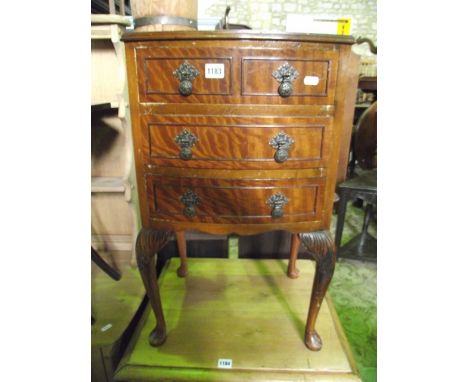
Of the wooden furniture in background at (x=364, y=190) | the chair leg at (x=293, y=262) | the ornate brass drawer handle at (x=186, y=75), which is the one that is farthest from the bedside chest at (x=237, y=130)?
the wooden furniture in background at (x=364, y=190)

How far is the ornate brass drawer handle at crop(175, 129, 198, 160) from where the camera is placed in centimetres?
86

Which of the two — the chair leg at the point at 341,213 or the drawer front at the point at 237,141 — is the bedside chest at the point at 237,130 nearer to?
the drawer front at the point at 237,141

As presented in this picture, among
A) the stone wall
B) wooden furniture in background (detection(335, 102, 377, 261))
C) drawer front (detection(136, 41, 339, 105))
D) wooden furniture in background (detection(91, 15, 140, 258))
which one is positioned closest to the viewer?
drawer front (detection(136, 41, 339, 105))

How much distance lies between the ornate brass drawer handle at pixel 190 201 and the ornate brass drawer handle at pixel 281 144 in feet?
0.91

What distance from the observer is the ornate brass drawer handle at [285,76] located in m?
0.81

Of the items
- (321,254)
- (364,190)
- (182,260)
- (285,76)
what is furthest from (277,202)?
(364,190)

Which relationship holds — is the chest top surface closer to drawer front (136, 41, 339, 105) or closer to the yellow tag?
drawer front (136, 41, 339, 105)

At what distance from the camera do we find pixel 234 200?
3.00 ft

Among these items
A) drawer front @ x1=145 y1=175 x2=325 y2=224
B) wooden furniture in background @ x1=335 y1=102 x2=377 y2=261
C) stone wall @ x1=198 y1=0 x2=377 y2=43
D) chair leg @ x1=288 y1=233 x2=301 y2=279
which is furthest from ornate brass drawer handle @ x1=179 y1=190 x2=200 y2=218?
stone wall @ x1=198 y1=0 x2=377 y2=43

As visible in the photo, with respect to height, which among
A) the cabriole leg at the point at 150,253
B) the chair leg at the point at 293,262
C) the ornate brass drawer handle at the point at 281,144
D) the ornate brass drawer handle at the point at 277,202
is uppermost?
the ornate brass drawer handle at the point at 281,144

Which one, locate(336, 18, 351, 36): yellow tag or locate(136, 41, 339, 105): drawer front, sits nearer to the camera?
locate(136, 41, 339, 105): drawer front

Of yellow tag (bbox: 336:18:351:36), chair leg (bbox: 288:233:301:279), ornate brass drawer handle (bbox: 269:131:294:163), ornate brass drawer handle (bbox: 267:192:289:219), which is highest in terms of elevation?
yellow tag (bbox: 336:18:351:36)

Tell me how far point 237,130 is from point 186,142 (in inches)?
6.0

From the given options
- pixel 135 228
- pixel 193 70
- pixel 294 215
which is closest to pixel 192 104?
pixel 193 70
